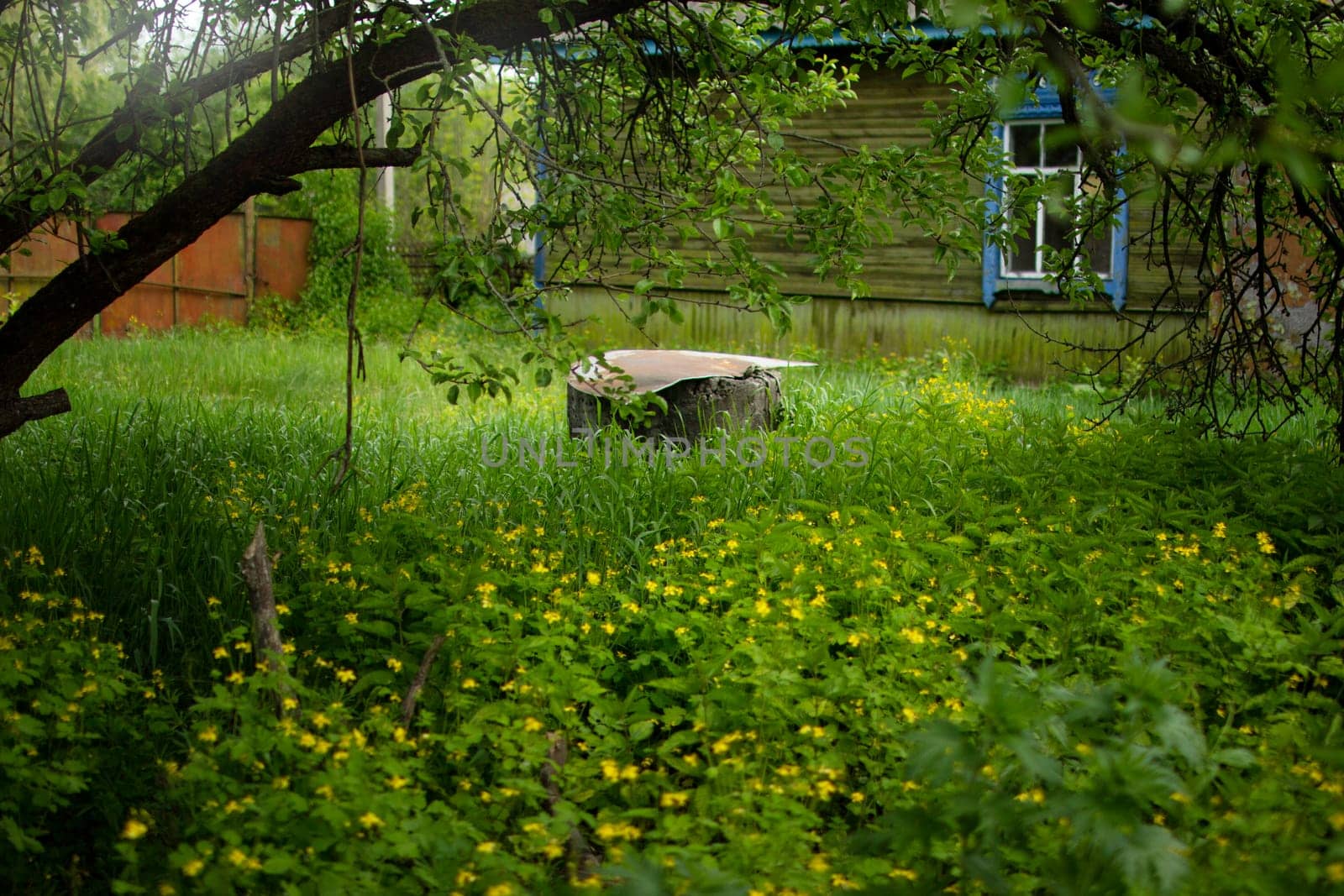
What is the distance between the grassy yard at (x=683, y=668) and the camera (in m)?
2.20

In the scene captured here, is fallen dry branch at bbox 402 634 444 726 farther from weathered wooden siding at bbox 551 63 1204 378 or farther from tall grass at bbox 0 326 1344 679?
weathered wooden siding at bbox 551 63 1204 378

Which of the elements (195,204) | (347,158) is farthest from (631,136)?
(195,204)

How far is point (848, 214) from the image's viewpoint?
13.3ft

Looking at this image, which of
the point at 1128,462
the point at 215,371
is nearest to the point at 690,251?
the point at 215,371

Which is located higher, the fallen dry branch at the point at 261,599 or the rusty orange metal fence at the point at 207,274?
the rusty orange metal fence at the point at 207,274

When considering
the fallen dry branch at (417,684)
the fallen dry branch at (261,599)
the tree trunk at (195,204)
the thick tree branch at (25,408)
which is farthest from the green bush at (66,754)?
the tree trunk at (195,204)

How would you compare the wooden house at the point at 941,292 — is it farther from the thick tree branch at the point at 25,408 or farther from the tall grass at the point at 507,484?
the thick tree branch at the point at 25,408

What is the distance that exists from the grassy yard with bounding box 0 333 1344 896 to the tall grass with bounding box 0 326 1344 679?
3 cm

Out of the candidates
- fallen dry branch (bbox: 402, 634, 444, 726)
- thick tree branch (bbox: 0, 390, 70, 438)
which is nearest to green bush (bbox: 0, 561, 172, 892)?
fallen dry branch (bbox: 402, 634, 444, 726)

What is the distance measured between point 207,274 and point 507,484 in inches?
439

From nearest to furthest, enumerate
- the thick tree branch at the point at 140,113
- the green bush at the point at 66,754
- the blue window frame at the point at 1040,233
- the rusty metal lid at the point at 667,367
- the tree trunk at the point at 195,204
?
the green bush at the point at 66,754 < the tree trunk at the point at 195,204 < the thick tree branch at the point at 140,113 < the rusty metal lid at the point at 667,367 < the blue window frame at the point at 1040,233

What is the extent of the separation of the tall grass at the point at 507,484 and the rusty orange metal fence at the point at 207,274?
726cm

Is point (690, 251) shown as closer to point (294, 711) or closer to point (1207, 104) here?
point (1207, 104)

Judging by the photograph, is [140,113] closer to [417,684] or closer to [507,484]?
[507,484]
